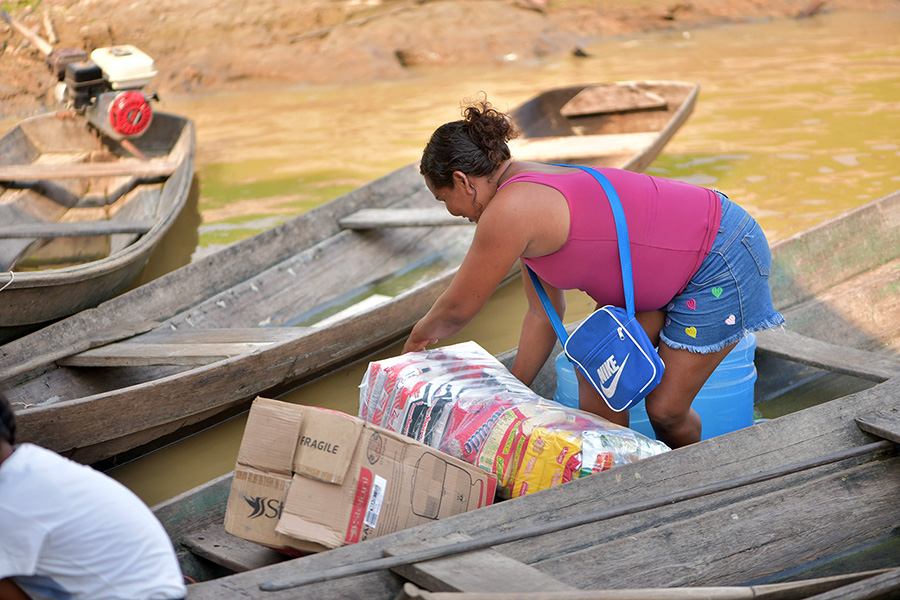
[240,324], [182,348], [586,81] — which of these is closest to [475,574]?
[182,348]

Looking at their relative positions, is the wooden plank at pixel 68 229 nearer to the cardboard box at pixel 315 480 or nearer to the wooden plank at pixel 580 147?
the wooden plank at pixel 580 147

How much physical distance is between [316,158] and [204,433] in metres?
5.69

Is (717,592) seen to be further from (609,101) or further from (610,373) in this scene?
(609,101)

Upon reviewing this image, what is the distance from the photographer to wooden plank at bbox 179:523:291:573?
239cm

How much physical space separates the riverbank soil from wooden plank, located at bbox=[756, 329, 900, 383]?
10.7 m

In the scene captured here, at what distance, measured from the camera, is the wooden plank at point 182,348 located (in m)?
3.88

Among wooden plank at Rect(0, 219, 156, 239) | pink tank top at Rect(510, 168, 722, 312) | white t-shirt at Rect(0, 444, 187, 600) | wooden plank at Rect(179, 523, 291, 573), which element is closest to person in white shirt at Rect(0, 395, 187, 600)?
white t-shirt at Rect(0, 444, 187, 600)

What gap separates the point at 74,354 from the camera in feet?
12.9

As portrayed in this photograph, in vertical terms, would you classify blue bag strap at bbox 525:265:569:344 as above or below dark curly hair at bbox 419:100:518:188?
below

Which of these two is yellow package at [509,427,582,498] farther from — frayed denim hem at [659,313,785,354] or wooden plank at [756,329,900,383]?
wooden plank at [756,329,900,383]

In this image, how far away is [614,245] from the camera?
2.38 m

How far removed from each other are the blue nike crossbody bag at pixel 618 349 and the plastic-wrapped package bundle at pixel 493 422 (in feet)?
0.48

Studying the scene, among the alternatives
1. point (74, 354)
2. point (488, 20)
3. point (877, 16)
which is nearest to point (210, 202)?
point (74, 354)

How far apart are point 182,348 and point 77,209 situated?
3352 mm
